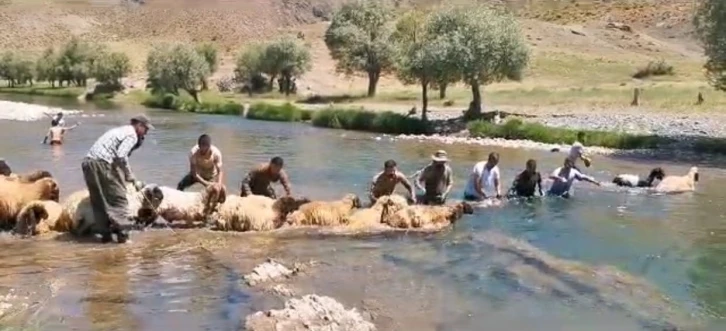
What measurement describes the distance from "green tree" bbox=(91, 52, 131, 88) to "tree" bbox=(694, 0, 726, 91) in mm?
75997

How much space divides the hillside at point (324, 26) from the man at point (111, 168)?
171 feet

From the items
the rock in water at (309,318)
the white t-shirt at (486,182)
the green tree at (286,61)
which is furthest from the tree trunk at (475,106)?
the green tree at (286,61)

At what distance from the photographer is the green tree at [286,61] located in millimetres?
89938

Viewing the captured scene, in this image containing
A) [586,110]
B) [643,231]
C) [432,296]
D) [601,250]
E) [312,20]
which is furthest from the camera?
[312,20]

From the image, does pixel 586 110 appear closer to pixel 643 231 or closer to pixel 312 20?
pixel 643 231

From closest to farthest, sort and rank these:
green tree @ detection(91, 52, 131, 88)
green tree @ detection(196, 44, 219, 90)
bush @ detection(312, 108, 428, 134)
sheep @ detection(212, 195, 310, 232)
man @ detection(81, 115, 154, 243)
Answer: man @ detection(81, 115, 154, 243), sheep @ detection(212, 195, 310, 232), bush @ detection(312, 108, 428, 134), green tree @ detection(196, 44, 219, 90), green tree @ detection(91, 52, 131, 88)

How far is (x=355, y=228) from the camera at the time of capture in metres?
16.8

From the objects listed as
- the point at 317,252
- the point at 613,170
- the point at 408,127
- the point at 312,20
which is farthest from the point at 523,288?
the point at 312,20

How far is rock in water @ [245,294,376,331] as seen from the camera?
1010cm

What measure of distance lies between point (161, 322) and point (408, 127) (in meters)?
39.1

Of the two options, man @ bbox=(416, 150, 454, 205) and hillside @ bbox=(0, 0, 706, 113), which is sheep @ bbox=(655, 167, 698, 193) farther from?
hillside @ bbox=(0, 0, 706, 113)

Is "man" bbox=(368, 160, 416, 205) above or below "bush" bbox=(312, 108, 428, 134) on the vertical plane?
above

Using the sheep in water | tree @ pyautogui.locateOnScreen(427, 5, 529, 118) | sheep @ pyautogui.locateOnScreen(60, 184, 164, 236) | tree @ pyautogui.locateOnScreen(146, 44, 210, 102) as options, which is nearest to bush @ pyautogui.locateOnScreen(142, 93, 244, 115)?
tree @ pyautogui.locateOnScreen(146, 44, 210, 102)

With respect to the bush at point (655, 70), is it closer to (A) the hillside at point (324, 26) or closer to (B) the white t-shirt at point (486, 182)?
(A) the hillside at point (324, 26)
